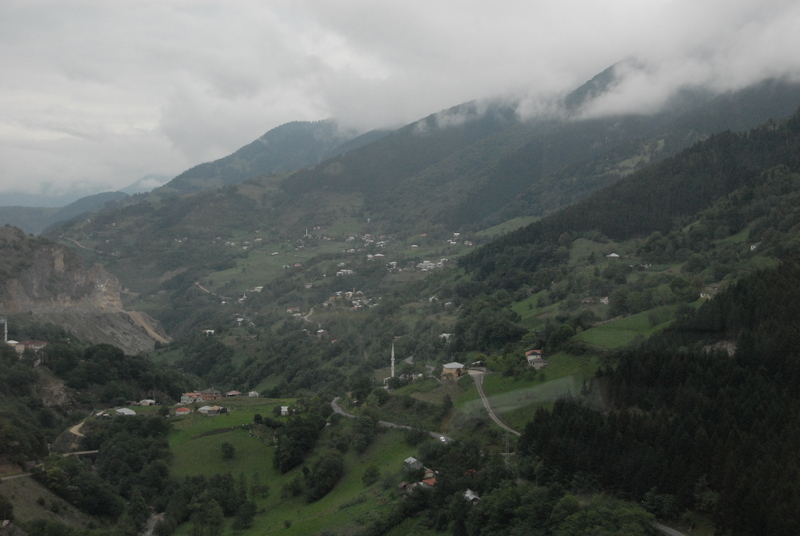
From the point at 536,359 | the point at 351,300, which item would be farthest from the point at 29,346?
the point at 536,359

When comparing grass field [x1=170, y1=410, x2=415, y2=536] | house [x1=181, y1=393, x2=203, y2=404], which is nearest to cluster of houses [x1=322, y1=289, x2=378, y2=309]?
house [x1=181, y1=393, x2=203, y2=404]

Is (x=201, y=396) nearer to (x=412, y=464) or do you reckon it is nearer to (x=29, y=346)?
(x=29, y=346)

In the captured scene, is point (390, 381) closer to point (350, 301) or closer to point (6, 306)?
point (350, 301)

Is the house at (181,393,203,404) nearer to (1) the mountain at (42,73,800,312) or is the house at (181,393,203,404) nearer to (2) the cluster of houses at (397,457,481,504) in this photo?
(2) the cluster of houses at (397,457,481,504)

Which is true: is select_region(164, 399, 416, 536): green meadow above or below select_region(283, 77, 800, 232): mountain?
below

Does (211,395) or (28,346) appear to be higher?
(28,346)

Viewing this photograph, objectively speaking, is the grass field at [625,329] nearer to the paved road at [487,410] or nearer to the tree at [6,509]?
the paved road at [487,410]
